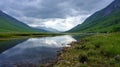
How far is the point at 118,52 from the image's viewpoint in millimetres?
30812

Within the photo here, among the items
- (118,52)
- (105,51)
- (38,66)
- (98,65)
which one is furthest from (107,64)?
(38,66)

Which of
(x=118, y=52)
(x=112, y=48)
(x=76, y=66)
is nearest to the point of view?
(x=76, y=66)

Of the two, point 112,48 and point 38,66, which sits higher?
point 112,48

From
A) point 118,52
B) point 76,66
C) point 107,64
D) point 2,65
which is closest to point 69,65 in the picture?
point 76,66

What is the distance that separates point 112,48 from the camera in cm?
3281

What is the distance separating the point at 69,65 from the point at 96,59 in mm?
3742

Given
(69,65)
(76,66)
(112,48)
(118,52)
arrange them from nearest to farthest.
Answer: (76,66), (69,65), (118,52), (112,48)

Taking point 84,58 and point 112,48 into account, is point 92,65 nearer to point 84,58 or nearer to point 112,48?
point 84,58

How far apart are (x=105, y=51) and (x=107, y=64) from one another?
7.77m

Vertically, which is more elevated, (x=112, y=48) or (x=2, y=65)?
(x=112, y=48)

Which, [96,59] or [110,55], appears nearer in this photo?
[96,59]

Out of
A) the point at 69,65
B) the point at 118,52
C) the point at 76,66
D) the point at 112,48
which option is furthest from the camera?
the point at 112,48

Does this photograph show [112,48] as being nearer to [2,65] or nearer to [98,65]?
[98,65]

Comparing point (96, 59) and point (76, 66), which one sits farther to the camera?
point (96, 59)
